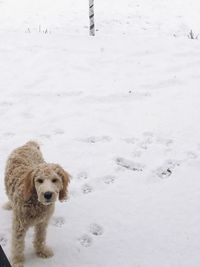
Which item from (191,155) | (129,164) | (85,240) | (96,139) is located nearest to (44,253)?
(85,240)

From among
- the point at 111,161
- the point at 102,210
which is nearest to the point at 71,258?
the point at 102,210

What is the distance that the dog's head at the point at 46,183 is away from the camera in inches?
181

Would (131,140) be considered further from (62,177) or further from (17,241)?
(17,241)

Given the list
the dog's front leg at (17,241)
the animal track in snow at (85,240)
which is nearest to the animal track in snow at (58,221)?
the animal track in snow at (85,240)

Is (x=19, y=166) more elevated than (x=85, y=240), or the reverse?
(x=19, y=166)

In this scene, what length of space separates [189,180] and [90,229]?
1835 millimetres

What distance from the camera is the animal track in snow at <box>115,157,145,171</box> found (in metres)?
7.02

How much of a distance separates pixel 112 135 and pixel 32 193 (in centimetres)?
325

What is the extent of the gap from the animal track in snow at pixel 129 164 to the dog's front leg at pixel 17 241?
2441 mm

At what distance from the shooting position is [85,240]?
18.4 feet

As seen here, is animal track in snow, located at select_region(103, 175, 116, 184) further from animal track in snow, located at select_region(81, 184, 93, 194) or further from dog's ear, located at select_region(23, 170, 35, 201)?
dog's ear, located at select_region(23, 170, 35, 201)

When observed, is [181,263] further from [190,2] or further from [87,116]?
[190,2]

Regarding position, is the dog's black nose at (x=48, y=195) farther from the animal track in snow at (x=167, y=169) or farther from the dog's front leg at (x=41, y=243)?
the animal track in snow at (x=167, y=169)

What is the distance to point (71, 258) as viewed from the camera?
17.5 ft
